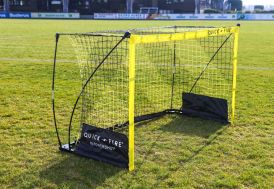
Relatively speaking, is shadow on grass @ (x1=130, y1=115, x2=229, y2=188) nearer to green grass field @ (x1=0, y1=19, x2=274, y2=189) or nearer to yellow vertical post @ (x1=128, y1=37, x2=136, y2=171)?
green grass field @ (x1=0, y1=19, x2=274, y2=189)

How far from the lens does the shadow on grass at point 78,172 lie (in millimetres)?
5312

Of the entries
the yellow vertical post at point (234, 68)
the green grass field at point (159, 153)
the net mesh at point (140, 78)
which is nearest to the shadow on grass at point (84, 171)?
the green grass field at point (159, 153)

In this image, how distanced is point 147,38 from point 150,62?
997cm

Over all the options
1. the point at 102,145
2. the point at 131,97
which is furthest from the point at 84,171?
the point at 131,97

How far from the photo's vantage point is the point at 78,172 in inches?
221

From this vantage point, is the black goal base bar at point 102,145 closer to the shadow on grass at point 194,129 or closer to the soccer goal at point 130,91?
the soccer goal at point 130,91

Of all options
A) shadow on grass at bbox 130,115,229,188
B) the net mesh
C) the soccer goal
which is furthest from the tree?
shadow on grass at bbox 130,115,229,188

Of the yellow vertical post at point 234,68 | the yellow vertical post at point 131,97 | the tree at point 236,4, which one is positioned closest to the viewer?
the yellow vertical post at point 131,97

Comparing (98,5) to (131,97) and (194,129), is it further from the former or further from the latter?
(131,97)

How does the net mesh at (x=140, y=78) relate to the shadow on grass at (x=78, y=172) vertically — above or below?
above

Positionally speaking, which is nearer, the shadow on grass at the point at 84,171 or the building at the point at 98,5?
the shadow on grass at the point at 84,171

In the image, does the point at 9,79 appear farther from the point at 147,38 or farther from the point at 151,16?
the point at 151,16

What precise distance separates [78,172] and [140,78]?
7.41 m

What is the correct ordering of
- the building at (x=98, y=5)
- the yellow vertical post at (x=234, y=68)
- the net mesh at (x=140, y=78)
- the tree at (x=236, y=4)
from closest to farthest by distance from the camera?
the net mesh at (x=140, y=78), the yellow vertical post at (x=234, y=68), the building at (x=98, y=5), the tree at (x=236, y=4)
